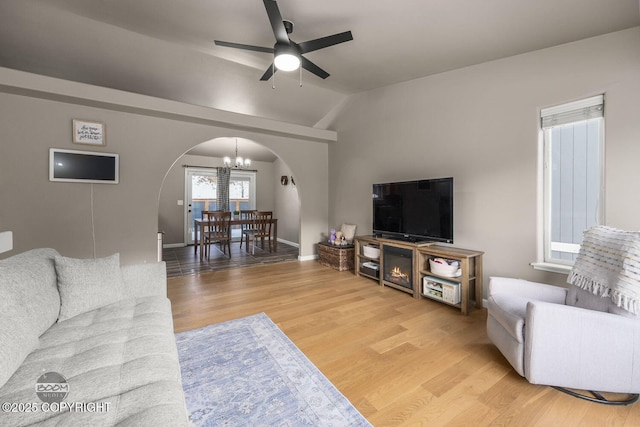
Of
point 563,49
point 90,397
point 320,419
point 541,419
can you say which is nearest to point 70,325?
point 90,397

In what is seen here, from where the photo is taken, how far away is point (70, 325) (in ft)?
4.96

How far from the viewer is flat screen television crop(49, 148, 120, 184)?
307 centimetres

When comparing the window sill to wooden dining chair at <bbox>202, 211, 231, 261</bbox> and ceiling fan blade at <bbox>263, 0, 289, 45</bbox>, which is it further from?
wooden dining chair at <bbox>202, 211, 231, 261</bbox>

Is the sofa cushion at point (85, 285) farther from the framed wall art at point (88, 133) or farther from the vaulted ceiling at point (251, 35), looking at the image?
the vaulted ceiling at point (251, 35)

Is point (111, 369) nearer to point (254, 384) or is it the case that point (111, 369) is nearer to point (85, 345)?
point (85, 345)

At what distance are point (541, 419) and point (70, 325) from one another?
8.77 ft

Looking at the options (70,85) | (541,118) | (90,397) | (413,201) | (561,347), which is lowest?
→ (561,347)

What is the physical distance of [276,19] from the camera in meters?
1.95

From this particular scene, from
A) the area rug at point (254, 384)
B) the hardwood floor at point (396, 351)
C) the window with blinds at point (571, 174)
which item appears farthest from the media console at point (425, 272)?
the area rug at point (254, 384)

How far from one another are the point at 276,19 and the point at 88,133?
113 inches

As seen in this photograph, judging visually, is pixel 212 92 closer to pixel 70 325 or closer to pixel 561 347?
pixel 70 325

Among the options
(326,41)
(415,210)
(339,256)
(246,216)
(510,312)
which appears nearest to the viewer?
(510,312)

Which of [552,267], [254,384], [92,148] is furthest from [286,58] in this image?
[552,267]

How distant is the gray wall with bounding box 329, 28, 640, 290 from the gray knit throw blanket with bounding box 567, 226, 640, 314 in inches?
23.2
